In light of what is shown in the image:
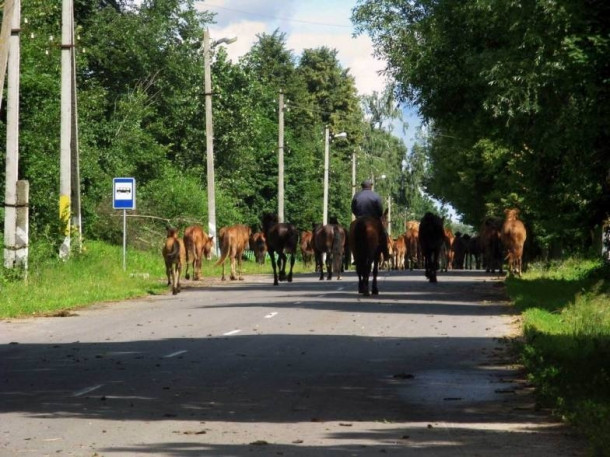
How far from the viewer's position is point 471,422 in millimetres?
12422

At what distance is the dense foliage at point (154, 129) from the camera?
45.9 metres

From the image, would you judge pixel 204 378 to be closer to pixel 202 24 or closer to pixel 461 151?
pixel 461 151

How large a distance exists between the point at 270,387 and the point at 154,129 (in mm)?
65952

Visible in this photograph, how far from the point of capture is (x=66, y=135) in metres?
40.0

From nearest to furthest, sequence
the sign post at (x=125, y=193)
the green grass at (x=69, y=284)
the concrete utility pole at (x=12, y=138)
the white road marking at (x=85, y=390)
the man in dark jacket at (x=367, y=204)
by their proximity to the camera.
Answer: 1. the white road marking at (x=85, y=390)
2. the green grass at (x=69, y=284)
3. the man in dark jacket at (x=367, y=204)
4. the concrete utility pole at (x=12, y=138)
5. the sign post at (x=125, y=193)

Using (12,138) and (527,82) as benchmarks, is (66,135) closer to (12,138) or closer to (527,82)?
(12,138)

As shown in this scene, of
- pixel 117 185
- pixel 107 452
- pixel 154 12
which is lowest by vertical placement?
pixel 107 452

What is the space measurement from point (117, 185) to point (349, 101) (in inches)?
4222

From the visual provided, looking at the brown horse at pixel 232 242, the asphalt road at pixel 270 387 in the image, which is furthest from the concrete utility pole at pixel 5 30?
the brown horse at pixel 232 242

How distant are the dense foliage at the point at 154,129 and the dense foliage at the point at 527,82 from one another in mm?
10387

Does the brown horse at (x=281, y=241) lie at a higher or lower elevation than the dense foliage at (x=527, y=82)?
lower

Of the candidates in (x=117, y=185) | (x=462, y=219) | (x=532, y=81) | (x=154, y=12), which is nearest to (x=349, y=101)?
(x=462, y=219)

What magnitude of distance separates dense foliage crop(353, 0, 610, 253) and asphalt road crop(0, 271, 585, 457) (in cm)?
271

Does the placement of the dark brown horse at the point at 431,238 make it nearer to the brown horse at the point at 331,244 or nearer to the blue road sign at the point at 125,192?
the brown horse at the point at 331,244
